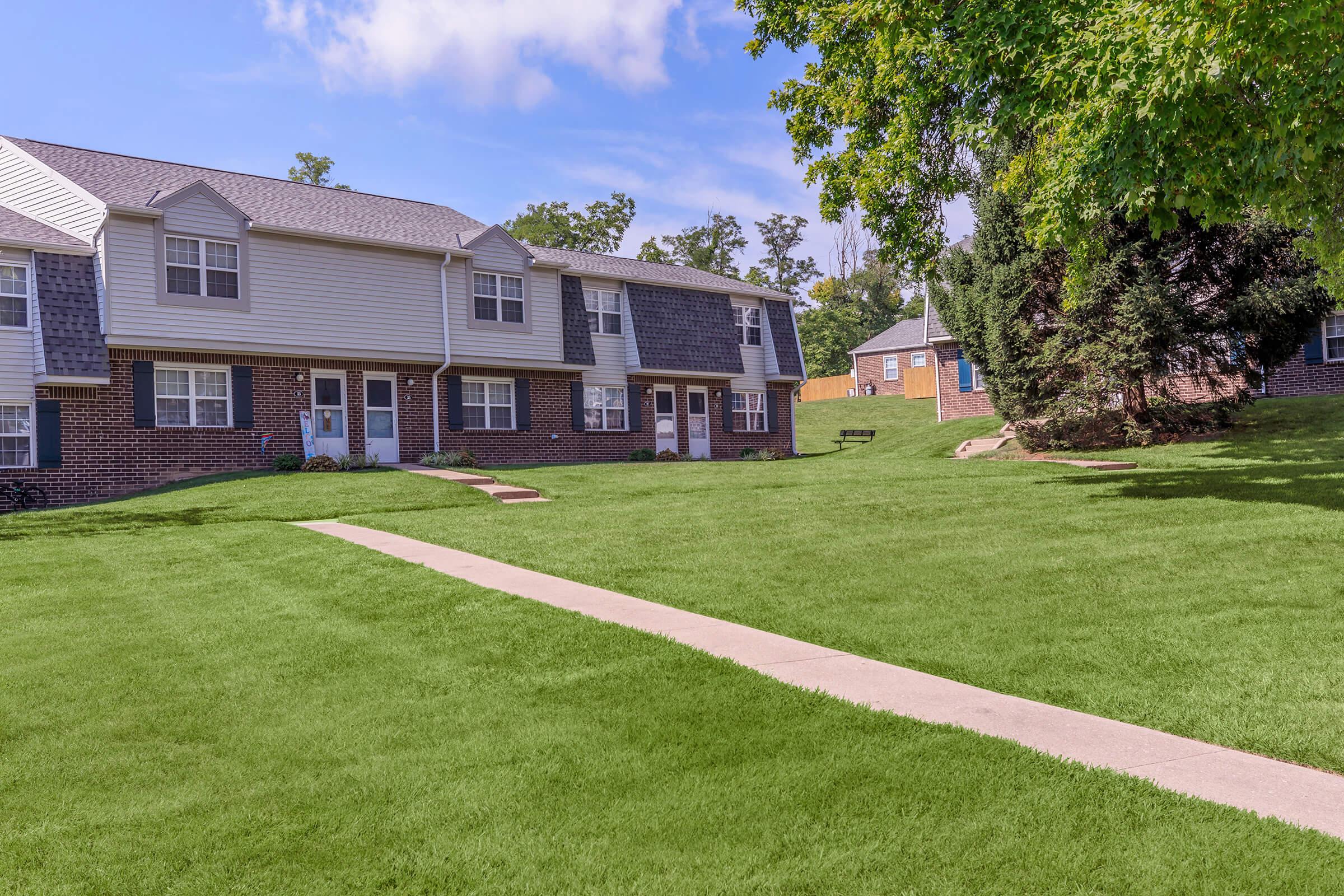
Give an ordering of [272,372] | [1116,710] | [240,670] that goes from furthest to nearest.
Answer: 1. [272,372]
2. [240,670]
3. [1116,710]

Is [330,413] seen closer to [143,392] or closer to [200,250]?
[143,392]

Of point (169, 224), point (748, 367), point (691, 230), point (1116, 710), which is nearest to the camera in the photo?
point (1116, 710)

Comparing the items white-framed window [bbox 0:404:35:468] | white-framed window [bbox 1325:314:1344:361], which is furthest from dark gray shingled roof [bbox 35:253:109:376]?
white-framed window [bbox 1325:314:1344:361]

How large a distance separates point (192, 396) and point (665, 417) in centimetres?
1319

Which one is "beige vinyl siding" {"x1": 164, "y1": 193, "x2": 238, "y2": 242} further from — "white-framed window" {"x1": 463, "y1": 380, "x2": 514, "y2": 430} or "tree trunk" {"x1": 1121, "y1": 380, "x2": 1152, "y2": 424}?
"tree trunk" {"x1": 1121, "y1": 380, "x2": 1152, "y2": 424}

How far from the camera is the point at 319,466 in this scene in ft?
Answer: 67.3

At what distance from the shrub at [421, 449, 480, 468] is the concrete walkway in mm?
15069

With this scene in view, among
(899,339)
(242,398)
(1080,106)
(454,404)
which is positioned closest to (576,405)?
(454,404)

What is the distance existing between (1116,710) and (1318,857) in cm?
175

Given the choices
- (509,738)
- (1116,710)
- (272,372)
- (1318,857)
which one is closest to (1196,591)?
(1116,710)

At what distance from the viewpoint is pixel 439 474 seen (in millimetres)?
19547

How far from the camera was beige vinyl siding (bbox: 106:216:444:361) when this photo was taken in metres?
18.7

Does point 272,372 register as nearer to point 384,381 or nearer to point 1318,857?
point 384,381

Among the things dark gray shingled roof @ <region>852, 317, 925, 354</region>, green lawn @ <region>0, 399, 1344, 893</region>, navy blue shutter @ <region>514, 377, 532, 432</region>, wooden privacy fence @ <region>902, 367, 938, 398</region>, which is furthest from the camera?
dark gray shingled roof @ <region>852, 317, 925, 354</region>
